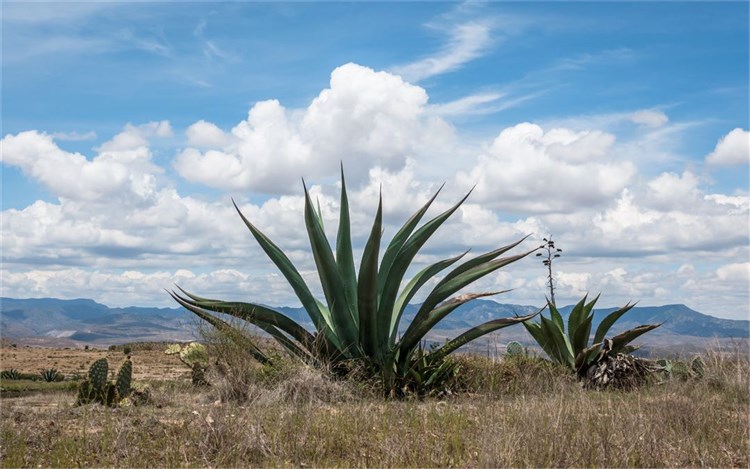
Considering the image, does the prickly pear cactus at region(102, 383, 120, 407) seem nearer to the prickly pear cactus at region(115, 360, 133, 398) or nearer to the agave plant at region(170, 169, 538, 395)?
the prickly pear cactus at region(115, 360, 133, 398)

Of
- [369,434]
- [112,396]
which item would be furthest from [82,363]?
[369,434]

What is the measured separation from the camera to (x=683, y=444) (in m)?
6.62

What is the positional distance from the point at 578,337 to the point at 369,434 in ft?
20.0

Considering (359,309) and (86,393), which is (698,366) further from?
(86,393)

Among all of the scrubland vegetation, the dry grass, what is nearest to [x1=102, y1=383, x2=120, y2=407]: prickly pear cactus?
the scrubland vegetation

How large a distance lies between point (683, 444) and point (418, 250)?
13.0 ft

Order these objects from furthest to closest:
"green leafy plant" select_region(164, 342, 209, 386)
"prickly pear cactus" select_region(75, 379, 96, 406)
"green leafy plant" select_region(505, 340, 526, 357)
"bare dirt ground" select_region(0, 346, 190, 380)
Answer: "bare dirt ground" select_region(0, 346, 190, 380) → "green leafy plant" select_region(505, 340, 526, 357) → "green leafy plant" select_region(164, 342, 209, 386) → "prickly pear cactus" select_region(75, 379, 96, 406)

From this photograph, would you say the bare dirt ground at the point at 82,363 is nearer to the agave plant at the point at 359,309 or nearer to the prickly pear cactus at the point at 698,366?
the agave plant at the point at 359,309

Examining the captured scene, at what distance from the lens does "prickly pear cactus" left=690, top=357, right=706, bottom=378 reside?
38.4 ft

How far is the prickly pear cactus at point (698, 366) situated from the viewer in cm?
1170

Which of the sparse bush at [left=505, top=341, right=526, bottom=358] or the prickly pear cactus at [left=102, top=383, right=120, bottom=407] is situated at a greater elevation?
the sparse bush at [left=505, top=341, right=526, bottom=358]

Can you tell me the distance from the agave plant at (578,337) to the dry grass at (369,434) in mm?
3072

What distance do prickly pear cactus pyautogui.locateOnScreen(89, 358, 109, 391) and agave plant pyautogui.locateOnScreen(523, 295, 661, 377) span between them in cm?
616

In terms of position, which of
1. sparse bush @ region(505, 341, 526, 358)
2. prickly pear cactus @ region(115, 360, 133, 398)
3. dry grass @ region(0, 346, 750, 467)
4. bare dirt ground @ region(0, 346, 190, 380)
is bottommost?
bare dirt ground @ region(0, 346, 190, 380)
